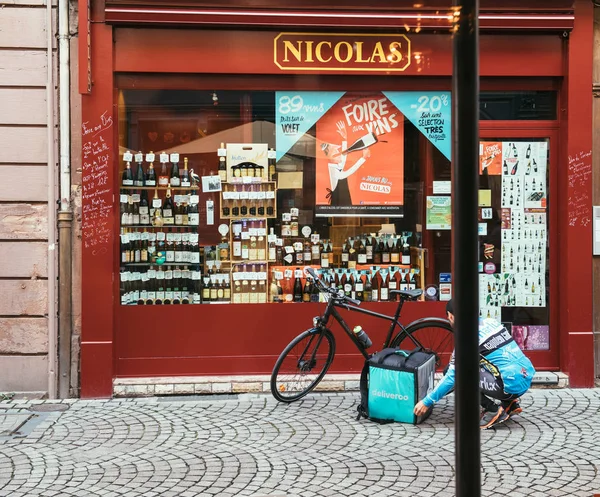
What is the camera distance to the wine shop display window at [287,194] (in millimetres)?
8109

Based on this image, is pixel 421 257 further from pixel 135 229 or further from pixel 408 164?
pixel 135 229

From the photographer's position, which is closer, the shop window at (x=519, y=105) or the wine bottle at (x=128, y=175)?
the wine bottle at (x=128, y=175)

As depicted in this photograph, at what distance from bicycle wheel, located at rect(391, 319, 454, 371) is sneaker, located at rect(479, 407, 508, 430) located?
1.17 meters

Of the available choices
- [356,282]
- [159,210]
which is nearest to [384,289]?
[356,282]

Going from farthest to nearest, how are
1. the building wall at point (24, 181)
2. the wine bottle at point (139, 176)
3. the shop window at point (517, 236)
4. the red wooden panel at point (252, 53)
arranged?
the shop window at point (517, 236), the wine bottle at point (139, 176), the red wooden panel at point (252, 53), the building wall at point (24, 181)

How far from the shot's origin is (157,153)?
812 cm

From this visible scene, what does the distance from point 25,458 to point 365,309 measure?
3.74 metres

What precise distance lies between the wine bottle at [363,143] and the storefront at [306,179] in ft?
0.06

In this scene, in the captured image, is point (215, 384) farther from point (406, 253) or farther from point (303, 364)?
point (406, 253)

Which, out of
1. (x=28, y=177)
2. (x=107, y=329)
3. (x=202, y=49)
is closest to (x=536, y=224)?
(x=202, y=49)

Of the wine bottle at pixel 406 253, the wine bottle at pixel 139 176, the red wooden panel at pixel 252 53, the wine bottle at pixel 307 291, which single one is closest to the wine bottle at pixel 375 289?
the wine bottle at pixel 406 253

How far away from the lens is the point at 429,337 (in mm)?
7711

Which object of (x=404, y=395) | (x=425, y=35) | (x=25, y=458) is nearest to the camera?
(x=25, y=458)

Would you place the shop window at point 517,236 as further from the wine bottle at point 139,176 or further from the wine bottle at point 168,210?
the wine bottle at point 139,176
